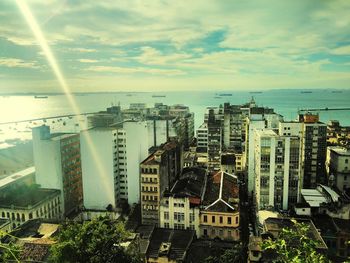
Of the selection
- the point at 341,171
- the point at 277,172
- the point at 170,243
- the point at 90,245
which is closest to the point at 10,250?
the point at 90,245

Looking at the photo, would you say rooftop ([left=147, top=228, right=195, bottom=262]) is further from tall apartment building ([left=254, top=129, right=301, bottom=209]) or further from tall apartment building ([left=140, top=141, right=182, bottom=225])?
tall apartment building ([left=254, top=129, right=301, bottom=209])

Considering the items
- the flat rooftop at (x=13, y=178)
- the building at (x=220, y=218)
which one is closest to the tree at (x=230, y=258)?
the building at (x=220, y=218)

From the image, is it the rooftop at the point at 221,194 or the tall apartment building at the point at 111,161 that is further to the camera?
the tall apartment building at the point at 111,161

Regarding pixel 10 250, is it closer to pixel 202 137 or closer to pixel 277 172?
pixel 277 172

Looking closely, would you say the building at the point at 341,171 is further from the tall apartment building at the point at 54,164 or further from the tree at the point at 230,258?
the tall apartment building at the point at 54,164

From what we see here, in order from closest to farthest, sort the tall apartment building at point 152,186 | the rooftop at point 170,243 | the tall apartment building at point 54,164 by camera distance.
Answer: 1. the rooftop at point 170,243
2. the tall apartment building at point 152,186
3. the tall apartment building at point 54,164

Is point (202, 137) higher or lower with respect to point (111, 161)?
lower
